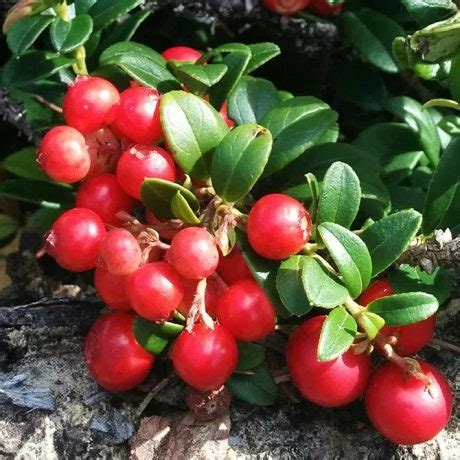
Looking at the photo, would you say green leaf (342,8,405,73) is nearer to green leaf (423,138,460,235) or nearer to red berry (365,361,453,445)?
green leaf (423,138,460,235)

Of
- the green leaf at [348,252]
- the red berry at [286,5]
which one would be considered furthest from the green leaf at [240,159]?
the red berry at [286,5]

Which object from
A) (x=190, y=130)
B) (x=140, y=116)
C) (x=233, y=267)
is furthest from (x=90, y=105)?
(x=233, y=267)

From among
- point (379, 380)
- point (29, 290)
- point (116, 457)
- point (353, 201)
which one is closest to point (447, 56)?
point (353, 201)

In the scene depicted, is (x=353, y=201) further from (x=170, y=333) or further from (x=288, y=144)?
(x=170, y=333)

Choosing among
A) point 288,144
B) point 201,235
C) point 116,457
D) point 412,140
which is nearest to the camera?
point 201,235

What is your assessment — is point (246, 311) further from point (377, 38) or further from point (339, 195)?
point (377, 38)

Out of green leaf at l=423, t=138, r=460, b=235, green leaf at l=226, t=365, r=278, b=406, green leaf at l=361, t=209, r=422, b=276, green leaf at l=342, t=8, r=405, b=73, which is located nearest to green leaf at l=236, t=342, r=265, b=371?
green leaf at l=226, t=365, r=278, b=406
